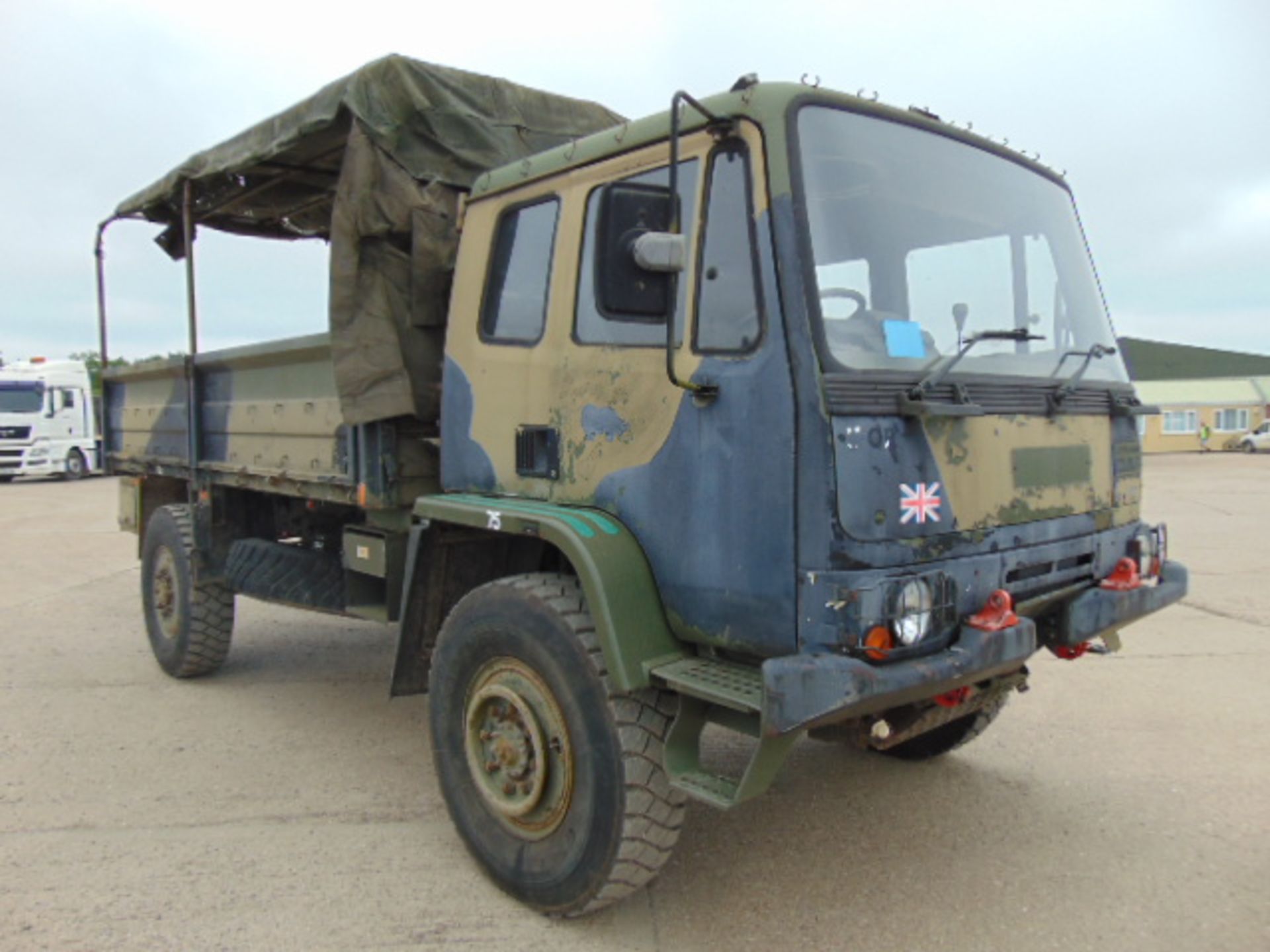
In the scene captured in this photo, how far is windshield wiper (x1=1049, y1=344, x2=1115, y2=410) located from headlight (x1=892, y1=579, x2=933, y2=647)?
949 mm

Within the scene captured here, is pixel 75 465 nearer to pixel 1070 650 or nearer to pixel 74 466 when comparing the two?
pixel 74 466

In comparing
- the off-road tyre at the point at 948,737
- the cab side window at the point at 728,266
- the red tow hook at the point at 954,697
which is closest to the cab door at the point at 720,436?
the cab side window at the point at 728,266

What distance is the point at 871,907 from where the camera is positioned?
3.39 m

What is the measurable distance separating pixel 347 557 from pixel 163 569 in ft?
7.43

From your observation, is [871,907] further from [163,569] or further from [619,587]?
[163,569]

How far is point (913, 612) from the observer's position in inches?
109

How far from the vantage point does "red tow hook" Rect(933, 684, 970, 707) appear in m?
3.25

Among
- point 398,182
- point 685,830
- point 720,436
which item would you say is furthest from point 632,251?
point 685,830

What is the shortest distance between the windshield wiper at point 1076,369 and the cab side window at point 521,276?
1739 millimetres

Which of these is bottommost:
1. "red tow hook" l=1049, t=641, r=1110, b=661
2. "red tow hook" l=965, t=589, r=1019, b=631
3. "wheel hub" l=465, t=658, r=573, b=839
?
"wheel hub" l=465, t=658, r=573, b=839

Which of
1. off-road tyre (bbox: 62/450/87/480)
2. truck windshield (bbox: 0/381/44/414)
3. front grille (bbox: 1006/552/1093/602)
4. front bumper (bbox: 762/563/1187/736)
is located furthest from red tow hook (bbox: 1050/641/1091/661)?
off-road tyre (bbox: 62/450/87/480)

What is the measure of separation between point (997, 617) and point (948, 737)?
179 cm

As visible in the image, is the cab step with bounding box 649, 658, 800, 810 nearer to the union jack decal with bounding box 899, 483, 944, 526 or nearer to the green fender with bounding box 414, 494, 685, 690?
the green fender with bounding box 414, 494, 685, 690

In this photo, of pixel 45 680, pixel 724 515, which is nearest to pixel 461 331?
pixel 724 515
